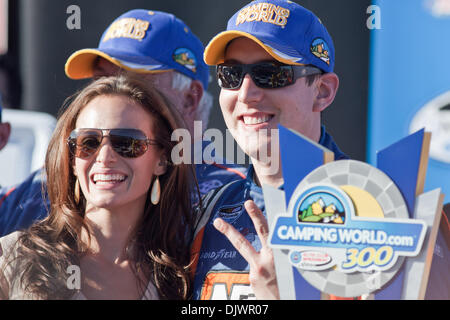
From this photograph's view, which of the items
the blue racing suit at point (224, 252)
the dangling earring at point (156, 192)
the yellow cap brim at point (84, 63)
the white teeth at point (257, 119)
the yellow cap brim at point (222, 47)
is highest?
the yellow cap brim at point (84, 63)

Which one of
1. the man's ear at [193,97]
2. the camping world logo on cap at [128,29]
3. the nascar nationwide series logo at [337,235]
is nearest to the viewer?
the nascar nationwide series logo at [337,235]

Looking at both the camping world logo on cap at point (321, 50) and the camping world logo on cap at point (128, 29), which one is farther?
the camping world logo on cap at point (128, 29)

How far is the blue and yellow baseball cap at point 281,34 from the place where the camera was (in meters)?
1.83

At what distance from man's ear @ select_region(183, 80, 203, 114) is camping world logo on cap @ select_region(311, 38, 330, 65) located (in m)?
0.96

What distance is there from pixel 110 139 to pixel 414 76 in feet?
4.89

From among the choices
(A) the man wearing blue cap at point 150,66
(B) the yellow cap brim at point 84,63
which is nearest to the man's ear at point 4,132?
(A) the man wearing blue cap at point 150,66

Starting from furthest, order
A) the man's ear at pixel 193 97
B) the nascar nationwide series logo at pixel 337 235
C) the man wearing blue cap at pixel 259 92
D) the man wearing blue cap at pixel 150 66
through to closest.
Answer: the man's ear at pixel 193 97, the man wearing blue cap at pixel 150 66, the man wearing blue cap at pixel 259 92, the nascar nationwide series logo at pixel 337 235

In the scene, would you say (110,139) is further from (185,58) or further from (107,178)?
(185,58)

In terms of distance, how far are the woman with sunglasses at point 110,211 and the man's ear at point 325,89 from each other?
0.44m

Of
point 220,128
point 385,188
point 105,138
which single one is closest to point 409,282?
point 385,188

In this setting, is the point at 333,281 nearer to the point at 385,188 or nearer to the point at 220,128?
the point at 385,188

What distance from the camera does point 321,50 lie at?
1.93m

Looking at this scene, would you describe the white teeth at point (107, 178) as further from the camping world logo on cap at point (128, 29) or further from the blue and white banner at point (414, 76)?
the blue and white banner at point (414, 76)

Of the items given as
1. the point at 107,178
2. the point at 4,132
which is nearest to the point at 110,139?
the point at 107,178
